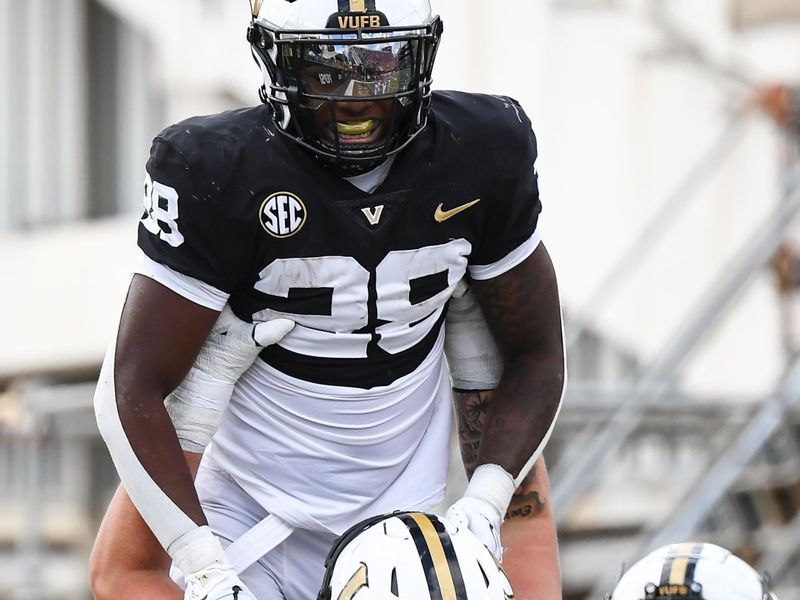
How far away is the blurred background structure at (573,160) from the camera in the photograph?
10352mm

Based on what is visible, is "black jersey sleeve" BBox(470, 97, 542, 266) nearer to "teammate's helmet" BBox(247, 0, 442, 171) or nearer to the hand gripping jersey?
the hand gripping jersey

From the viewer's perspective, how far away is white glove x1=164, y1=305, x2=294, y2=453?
3494mm

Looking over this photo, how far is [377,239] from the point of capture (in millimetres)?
3447

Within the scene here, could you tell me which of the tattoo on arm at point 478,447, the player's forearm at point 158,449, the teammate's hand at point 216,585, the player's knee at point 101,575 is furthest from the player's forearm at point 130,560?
the tattoo on arm at point 478,447

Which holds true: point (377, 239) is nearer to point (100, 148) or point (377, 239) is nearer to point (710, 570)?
point (710, 570)

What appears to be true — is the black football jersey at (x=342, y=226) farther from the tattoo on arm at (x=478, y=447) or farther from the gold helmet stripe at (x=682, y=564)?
the gold helmet stripe at (x=682, y=564)

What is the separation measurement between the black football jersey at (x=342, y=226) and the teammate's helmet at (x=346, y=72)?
0.08 metres

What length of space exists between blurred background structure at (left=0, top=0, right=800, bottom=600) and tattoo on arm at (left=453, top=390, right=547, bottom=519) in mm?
5613

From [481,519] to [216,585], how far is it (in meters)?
0.54

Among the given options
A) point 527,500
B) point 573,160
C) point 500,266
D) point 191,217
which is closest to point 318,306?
point 191,217

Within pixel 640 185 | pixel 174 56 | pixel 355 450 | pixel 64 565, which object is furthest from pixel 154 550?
pixel 640 185

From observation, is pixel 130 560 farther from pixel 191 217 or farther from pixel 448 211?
pixel 448 211

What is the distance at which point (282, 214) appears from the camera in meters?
3.38

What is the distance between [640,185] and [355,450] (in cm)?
770
